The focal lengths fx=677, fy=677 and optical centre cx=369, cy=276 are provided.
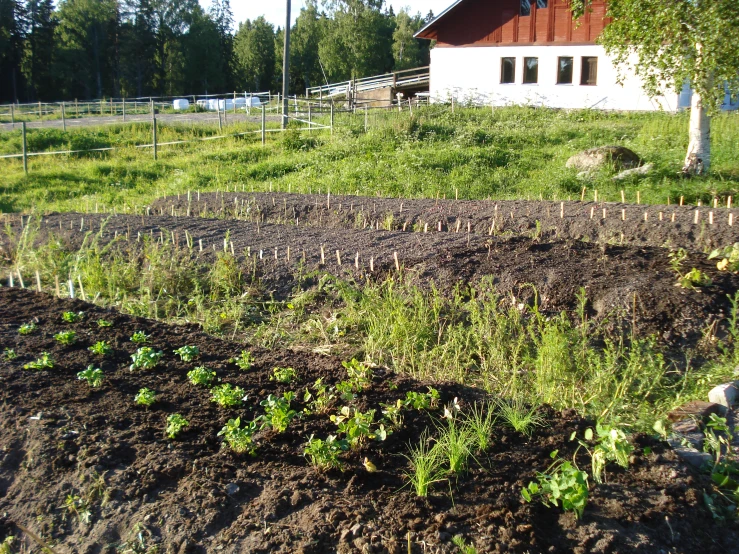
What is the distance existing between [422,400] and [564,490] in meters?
1.00

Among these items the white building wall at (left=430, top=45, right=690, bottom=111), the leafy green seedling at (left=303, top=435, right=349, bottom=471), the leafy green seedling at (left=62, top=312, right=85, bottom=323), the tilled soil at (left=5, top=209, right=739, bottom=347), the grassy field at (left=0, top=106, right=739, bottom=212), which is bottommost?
the leafy green seedling at (left=303, top=435, right=349, bottom=471)

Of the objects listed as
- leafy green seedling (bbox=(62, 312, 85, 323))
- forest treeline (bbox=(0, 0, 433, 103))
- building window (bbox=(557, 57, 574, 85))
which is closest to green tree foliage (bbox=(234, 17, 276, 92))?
forest treeline (bbox=(0, 0, 433, 103))

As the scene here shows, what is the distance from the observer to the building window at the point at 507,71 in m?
28.2

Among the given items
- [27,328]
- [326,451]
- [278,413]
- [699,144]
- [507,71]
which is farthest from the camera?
[507,71]

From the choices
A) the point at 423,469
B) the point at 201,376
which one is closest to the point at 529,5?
the point at 201,376

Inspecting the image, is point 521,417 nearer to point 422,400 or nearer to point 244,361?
point 422,400

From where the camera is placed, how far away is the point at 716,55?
35.3 ft

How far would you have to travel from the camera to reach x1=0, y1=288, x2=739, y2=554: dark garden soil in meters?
2.71

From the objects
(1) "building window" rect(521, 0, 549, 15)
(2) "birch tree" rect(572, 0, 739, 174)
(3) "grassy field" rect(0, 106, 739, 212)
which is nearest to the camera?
(2) "birch tree" rect(572, 0, 739, 174)

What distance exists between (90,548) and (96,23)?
6412 centimetres

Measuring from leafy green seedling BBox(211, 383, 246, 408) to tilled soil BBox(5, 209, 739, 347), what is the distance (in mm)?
2779

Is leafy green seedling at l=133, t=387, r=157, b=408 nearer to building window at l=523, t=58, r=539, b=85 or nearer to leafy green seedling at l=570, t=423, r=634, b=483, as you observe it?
leafy green seedling at l=570, t=423, r=634, b=483

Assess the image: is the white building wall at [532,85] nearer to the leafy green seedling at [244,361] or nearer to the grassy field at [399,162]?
the grassy field at [399,162]

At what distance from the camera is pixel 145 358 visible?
165 inches
